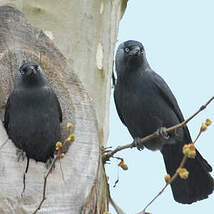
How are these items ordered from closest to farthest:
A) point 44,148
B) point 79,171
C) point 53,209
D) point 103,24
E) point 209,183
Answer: point 53,209, point 79,171, point 103,24, point 44,148, point 209,183

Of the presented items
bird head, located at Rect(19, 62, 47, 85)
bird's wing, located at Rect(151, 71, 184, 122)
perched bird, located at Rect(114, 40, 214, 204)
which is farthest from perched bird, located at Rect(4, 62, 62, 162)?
bird's wing, located at Rect(151, 71, 184, 122)

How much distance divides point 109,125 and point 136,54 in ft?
4.17

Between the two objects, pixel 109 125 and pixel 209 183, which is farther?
pixel 209 183

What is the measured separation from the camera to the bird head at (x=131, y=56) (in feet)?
16.5

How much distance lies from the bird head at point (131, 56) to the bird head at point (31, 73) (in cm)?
106

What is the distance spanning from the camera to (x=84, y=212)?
10.5ft

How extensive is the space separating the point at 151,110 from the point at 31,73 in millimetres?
1380

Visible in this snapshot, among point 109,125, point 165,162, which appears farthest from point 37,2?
point 165,162

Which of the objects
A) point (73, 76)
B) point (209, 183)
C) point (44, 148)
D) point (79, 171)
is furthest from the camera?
point (209, 183)

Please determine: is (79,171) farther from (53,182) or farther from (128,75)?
(128,75)

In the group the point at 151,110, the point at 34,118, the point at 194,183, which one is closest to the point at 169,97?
the point at 151,110

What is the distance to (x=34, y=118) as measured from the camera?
13.9 feet

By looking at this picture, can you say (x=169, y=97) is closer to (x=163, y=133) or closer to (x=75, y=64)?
(x=163, y=133)

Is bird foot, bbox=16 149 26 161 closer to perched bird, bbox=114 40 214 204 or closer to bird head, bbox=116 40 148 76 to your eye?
perched bird, bbox=114 40 214 204
